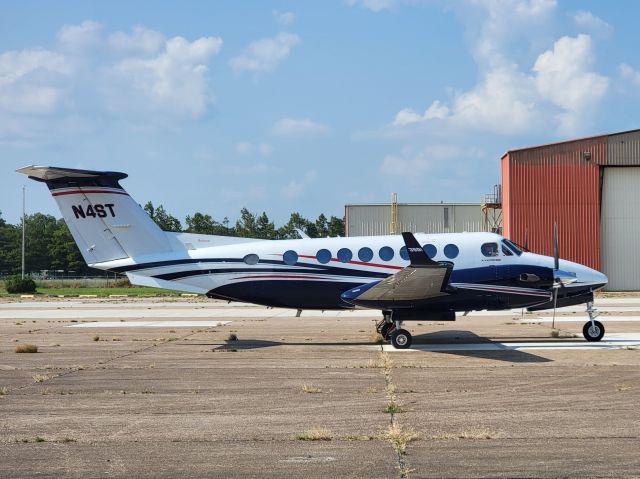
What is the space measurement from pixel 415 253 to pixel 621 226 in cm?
4018

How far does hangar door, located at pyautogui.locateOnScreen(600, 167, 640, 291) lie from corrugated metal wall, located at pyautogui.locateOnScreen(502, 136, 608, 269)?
2.82 ft

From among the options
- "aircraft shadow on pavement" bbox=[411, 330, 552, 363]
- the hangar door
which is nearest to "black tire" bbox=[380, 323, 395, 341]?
"aircraft shadow on pavement" bbox=[411, 330, 552, 363]

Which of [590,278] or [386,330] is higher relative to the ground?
[590,278]

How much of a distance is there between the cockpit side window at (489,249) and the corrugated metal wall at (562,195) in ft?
107

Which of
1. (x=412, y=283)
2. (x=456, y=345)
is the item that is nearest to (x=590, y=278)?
(x=456, y=345)

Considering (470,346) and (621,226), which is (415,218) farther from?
(470,346)

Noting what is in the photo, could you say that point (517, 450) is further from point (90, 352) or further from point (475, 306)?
point (90, 352)

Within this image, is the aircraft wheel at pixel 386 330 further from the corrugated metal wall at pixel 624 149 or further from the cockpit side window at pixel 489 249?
the corrugated metal wall at pixel 624 149

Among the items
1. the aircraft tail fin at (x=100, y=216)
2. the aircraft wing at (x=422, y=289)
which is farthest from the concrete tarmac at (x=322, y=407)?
the aircraft tail fin at (x=100, y=216)

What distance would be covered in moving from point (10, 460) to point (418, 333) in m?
16.2

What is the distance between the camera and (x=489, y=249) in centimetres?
1934

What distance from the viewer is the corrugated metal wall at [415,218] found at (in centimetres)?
6219

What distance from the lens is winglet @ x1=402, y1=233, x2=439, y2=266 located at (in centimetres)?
1634

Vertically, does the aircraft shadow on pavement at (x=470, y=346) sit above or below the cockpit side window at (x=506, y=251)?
below
